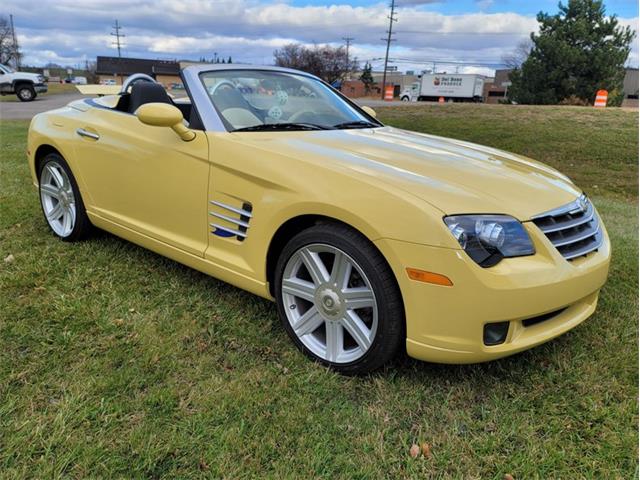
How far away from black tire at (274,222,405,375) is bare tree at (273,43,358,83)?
58357 mm

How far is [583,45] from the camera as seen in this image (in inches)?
1121

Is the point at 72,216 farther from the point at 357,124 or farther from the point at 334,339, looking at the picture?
the point at 334,339

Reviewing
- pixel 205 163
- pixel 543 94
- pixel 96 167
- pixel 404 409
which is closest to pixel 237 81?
pixel 205 163

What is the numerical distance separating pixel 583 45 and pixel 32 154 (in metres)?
31.4

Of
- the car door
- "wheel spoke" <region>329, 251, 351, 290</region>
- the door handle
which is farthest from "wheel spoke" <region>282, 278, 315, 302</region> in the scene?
the door handle

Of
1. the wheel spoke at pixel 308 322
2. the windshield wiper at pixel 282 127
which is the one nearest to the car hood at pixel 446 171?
the windshield wiper at pixel 282 127

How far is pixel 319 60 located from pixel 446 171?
61.3 meters

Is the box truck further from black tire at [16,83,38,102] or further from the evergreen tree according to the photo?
black tire at [16,83,38,102]

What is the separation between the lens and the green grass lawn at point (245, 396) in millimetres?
1911

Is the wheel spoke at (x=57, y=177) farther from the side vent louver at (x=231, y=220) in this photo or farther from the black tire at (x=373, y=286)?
the black tire at (x=373, y=286)

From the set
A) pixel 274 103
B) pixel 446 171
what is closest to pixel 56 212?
pixel 274 103

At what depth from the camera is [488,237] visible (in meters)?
2.05

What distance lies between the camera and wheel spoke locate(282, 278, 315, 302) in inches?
97.5

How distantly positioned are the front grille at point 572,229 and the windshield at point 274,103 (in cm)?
149
